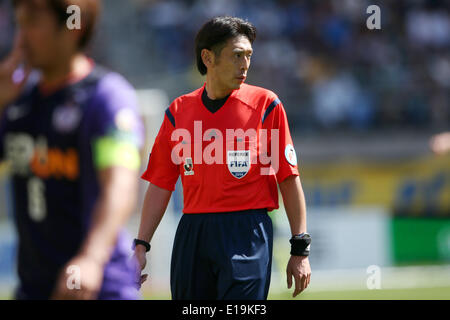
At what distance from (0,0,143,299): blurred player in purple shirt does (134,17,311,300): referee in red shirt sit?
1.97 feet

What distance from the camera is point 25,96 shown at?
3.63m

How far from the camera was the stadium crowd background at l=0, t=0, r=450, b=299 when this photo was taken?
42.9 ft

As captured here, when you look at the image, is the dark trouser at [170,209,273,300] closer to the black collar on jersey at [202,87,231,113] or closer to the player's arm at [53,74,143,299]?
the black collar on jersey at [202,87,231,113]

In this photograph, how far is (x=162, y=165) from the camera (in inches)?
171

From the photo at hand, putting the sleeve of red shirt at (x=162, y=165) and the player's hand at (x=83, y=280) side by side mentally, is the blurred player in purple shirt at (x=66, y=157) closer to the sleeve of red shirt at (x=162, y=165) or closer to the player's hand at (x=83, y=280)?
the player's hand at (x=83, y=280)

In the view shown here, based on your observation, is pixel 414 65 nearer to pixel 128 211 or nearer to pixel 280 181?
pixel 280 181

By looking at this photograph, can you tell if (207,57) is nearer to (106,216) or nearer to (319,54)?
(106,216)

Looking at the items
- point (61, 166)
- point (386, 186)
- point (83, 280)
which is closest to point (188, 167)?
point (61, 166)

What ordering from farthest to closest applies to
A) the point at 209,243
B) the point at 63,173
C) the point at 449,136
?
1. the point at 449,136
2. the point at 209,243
3. the point at 63,173

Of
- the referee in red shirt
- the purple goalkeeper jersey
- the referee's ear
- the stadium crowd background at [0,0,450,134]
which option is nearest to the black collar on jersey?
the referee in red shirt

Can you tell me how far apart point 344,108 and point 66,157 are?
530 inches

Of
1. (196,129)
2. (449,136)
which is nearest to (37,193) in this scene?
(196,129)

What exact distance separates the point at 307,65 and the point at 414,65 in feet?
7.72

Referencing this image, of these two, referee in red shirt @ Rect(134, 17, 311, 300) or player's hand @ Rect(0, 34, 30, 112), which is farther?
referee in red shirt @ Rect(134, 17, 311, 300)
